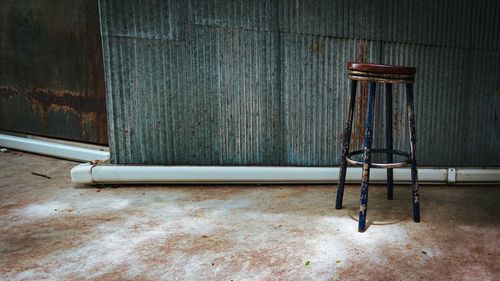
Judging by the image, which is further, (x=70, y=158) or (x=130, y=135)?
(x=70, y=158)

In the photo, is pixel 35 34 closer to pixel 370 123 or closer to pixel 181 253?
pixel 181 253

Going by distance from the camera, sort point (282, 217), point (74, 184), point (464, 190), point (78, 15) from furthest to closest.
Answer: point (78, 15) < point (74, 184) < point (464, 190) < point (282, 217)

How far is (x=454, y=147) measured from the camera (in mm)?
2955

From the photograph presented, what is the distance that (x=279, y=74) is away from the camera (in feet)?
9.30

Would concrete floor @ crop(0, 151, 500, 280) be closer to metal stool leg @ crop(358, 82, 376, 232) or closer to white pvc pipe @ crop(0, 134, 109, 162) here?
metal stool leg @ crop(358, 82, 376, 232)

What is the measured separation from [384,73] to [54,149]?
10.0ft

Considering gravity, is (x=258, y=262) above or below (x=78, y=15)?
below

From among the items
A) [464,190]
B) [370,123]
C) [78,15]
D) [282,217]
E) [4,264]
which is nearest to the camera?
[4,264]

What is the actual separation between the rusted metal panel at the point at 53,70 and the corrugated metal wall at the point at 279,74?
76 centimetres

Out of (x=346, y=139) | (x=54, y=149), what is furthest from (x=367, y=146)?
(x=54, y=149)

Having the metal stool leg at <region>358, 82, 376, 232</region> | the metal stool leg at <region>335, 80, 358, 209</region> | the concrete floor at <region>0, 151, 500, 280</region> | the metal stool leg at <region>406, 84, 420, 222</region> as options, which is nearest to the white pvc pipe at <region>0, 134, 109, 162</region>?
the concrete floor at <region>0, 151, 500, 280</region>

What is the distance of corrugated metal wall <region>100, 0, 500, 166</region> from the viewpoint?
2.75 metres

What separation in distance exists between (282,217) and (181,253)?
26.5 inches

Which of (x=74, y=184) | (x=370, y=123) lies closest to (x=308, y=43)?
(x=370, y=123)
